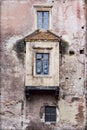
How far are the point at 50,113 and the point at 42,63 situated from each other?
305 cm

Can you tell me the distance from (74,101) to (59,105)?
0.93 meters

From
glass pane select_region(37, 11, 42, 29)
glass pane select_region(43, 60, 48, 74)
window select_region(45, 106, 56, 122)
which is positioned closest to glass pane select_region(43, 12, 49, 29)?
glass pane select_region(37, 11, 42, 29)

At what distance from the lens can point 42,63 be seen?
33.4 meters

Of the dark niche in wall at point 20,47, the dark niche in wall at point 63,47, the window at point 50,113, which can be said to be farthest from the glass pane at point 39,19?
the window at point 50,113

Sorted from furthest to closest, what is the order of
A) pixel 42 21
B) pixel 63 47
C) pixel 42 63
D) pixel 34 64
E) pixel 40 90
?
1. pixel 42 21
2. pixel 63 47
3. pixel 42 63
4. pixel 34 64
5. pixel 40 90

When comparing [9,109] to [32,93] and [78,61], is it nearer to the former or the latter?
[32,93]

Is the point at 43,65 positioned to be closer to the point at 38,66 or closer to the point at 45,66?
the point at 45,66

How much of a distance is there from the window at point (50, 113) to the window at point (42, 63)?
211 cm

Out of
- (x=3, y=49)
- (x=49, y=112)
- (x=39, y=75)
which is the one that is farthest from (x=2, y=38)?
(x=49, y=112)

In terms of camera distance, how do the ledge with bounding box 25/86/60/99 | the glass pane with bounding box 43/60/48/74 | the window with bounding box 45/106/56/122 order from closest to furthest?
1. the ledge with bounding box 25/86/60/99
2. the window with bounding box 45/106/56/122
3. the glass pane with bounding box 43/60/48/74

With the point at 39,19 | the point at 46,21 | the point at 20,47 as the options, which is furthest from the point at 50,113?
the point at 39,19

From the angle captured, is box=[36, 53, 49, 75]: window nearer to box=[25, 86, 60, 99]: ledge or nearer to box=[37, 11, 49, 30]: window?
box=[25, 86, 60, 99]: ledge

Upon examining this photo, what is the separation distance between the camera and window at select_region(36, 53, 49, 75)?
33.3 meters

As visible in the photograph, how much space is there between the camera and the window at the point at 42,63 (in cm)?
3331
